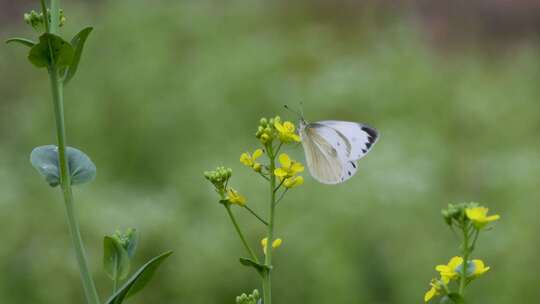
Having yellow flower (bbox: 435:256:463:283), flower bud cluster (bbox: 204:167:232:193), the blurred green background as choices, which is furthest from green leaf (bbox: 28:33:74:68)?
the blurred green background

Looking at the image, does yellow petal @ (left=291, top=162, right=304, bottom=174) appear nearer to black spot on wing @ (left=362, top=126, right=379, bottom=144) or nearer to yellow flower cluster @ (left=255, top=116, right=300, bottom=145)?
yellow flower cluster @ (left=255, top=116, right=300, bottom=145)

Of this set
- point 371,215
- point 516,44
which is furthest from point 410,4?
point 371,215

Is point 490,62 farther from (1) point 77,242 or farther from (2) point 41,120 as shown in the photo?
(1) point 77,242

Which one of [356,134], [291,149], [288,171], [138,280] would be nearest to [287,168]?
[288,171]

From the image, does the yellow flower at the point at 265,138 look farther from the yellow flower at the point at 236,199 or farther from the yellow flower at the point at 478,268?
the yellow flower at the point at 478,268

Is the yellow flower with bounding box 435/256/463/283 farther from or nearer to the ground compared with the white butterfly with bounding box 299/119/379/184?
nearer to the ground

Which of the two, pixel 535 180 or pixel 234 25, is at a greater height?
pixel 234 25

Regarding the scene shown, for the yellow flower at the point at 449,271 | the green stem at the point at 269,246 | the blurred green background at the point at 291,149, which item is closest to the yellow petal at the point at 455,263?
the yellow flower at the point at 449,271
